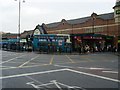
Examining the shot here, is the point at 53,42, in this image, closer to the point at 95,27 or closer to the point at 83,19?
the point at 95,27

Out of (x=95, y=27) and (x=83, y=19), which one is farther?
(x=83, y=19)

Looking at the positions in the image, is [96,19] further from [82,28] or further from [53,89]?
[53,89]

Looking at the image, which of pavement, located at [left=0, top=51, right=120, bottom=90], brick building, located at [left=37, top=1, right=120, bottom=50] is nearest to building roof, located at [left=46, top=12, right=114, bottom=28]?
brick building, located at [left=37, top=1, right=120, bottom=50]

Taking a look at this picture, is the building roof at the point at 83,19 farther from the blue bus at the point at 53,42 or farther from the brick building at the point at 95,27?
the blue bus at the point at 53,42

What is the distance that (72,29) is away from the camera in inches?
3356

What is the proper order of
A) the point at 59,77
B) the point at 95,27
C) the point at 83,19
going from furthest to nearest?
1. the point at 83,19
2. the point at 95,27
3. the point at 59,77

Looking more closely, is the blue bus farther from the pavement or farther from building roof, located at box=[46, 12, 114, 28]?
the pavement

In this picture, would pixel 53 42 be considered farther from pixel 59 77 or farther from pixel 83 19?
pixel 83 19

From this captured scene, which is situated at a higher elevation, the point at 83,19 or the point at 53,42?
the point at 83,19

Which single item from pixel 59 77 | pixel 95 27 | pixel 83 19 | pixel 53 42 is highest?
pixel 83 19

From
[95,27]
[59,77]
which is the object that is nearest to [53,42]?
[95,27]

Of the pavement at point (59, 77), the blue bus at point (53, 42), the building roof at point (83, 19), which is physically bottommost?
the pavement at point (59, 77)

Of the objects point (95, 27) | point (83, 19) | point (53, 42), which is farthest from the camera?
point (83, 19)

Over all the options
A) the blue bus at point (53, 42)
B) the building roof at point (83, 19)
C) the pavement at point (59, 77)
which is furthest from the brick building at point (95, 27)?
the pavement at point (59, 77)
